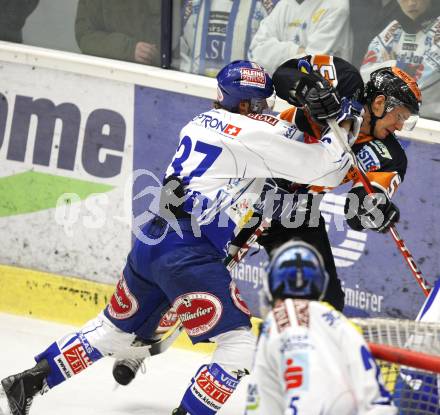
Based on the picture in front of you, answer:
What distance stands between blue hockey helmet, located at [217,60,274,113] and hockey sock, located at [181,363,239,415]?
88 cm

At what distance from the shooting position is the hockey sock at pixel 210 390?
165 inches

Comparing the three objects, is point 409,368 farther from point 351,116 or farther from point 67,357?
point 67,357

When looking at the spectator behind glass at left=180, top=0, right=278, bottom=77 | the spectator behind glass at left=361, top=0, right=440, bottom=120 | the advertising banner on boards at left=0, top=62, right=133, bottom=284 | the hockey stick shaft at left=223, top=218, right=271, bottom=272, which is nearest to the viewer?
the hockey stick shaft at left=223, top=218, right=271, bottom=272

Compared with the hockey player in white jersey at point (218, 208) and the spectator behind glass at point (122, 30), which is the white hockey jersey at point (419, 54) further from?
the spectator behind glass at point (122, 30)

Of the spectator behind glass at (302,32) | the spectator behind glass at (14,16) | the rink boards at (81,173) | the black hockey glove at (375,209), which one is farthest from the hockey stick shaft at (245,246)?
the spectator behind glass at (14,16)

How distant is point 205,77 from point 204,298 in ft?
5.82

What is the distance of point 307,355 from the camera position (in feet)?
9.54

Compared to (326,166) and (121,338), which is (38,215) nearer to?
(121,338)

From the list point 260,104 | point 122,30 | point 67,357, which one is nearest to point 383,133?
point 260,104

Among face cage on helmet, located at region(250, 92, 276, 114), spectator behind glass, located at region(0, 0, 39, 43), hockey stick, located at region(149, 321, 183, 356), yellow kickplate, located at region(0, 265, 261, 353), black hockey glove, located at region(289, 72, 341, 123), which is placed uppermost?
black hockey glove, located at region(289, 72, 341, 123)

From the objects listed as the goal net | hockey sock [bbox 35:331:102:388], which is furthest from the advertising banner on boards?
the goal net

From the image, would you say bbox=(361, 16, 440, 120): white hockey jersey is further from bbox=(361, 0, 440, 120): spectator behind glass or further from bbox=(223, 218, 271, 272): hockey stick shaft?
bbox=(223, 218, 271, 272): hockey stick shaft

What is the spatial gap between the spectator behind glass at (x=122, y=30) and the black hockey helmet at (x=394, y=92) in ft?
5.45

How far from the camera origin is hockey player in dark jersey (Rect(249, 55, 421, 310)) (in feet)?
13.9
